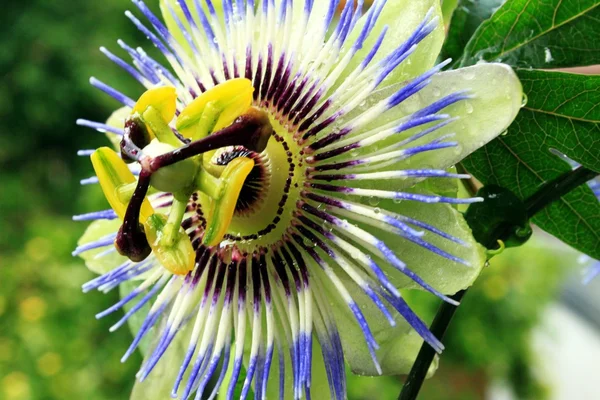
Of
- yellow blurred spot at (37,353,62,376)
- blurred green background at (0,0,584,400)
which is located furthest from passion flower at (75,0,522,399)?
yellow blurred spot at (37,353,62,376)

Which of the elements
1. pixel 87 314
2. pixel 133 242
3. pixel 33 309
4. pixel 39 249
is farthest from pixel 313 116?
pixel 39 249

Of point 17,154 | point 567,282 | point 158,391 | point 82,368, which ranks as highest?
point 158,391

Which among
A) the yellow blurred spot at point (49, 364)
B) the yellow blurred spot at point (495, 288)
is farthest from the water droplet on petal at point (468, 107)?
the yellow blurred spot at point (495, 288)

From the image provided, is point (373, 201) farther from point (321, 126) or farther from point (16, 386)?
point (16, 386)

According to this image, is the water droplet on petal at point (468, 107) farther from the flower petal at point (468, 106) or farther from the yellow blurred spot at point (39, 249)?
the yellow blurred spot at point (39, 249)

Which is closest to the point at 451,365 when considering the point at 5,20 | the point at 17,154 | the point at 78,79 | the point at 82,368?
the point at 82,368

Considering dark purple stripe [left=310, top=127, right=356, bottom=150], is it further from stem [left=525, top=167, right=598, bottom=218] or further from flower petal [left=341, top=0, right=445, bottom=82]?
stem [left=525, top=167, right=598, bottom=218]

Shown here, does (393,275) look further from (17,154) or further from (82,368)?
(17,154)

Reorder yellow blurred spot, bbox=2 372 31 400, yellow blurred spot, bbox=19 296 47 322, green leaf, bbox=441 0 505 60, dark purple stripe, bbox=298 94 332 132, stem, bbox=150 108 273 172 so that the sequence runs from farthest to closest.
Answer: yellow blurred spot, bbox=19 296 47 322
yellow blurred spot, bbox=2 372 31 400
green leaf, bbox=441 0 505 60
dark purple stripe, bbox=298 94 332 132
stem, bbox=150 108 273 172
